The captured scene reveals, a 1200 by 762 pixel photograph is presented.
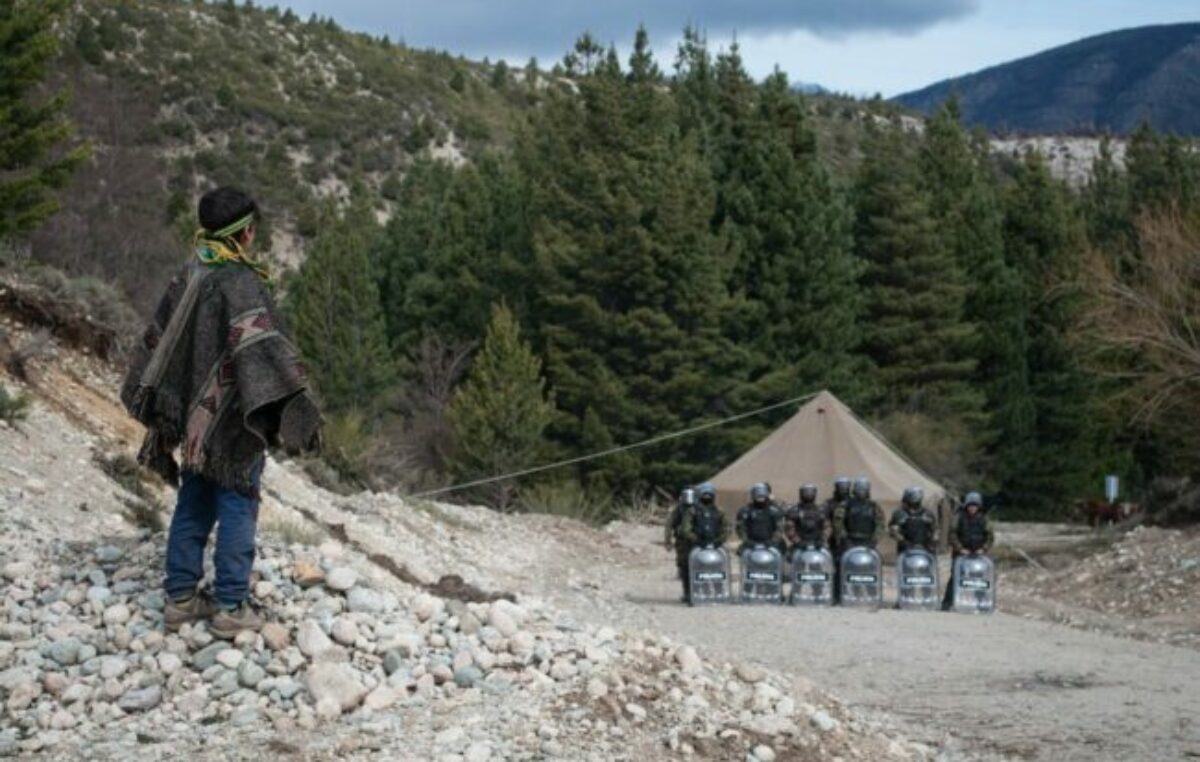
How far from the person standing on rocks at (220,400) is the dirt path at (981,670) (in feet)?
14.1

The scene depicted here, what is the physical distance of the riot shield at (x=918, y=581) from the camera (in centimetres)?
1969

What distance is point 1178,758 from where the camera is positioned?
31.1ft

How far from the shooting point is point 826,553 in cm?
1981

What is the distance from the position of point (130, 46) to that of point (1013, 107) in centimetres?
12571

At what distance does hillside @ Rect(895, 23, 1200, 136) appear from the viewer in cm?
16562

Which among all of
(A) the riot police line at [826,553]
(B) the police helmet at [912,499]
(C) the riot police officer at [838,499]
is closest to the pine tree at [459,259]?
(C) the riot police officer at [838,499]

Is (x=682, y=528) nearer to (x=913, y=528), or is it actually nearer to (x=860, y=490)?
(x=860, y=490)

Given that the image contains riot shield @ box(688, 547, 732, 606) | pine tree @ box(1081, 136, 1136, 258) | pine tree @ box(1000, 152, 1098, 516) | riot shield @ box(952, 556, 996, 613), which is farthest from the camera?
pine tree @ box(1081, 136, 1136, 258)

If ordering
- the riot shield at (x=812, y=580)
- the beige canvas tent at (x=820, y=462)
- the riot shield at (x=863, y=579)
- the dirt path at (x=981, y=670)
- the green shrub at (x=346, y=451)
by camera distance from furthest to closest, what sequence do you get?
the beige canvas tent at (x=820, y=462), the green shrub at (x=346, y=451), the riot shield at (x=863, y=579), the riot shield at (x=812, y=580), the dirt path at (x=981, y=670)

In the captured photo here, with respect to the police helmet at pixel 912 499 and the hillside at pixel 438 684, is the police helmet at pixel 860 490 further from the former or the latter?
the hillside at pixel 438 684

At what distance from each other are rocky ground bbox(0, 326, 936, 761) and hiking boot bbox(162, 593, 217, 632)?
0.06 meters

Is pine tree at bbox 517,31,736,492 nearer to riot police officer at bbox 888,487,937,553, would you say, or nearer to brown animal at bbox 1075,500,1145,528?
brown animal at bbox 1075,500,1145,528

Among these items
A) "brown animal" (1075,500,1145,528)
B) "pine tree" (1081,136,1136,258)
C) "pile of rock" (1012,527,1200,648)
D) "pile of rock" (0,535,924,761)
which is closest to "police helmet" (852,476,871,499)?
"pile of rock" (1012,527,1200,648)

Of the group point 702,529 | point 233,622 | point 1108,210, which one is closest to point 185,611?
point 233,622
